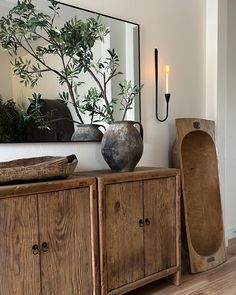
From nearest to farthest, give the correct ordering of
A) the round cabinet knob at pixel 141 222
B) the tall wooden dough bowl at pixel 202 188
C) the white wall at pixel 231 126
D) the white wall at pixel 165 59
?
the round cabinet knob at pixel 141 222 → the white wall at pixel 165 59 → the tall wooden dough bowl at pixel 202 188 → the white wall at pixel 231 126

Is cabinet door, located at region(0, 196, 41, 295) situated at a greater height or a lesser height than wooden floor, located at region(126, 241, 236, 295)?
greater

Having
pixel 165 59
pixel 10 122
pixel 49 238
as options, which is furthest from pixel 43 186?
pixel 165 59

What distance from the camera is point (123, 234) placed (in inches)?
70.3

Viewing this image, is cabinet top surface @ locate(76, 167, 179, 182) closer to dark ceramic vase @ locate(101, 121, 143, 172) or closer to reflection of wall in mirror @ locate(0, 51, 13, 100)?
dark ceramic vase @ locate(101, 121, 143, 172)

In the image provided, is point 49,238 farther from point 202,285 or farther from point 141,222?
point 202,285

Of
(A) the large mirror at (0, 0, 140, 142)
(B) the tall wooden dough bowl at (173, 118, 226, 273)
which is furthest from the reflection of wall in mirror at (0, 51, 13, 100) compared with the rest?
(B) the tall wooden dough bowl at (173, 118, 226, 273)

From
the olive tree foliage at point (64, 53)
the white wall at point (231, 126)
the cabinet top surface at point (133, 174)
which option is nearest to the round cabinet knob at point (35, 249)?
the cabinet top surface at point (133, 174)

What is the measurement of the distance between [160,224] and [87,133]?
0.78 meters

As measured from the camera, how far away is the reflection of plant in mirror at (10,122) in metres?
1.71

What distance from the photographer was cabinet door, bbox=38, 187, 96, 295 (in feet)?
4.87

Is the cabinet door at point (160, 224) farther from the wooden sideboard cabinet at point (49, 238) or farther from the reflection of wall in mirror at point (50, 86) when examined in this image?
the reflection of wall in mirror at point (50, 86)

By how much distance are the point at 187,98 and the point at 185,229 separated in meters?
1.13

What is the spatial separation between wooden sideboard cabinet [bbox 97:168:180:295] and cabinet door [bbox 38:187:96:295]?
0.30ft

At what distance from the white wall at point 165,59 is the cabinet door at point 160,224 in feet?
1.43
